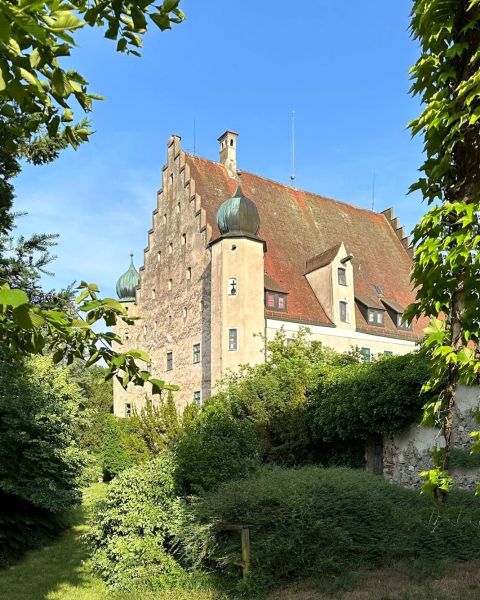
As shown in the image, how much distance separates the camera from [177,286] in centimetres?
3438

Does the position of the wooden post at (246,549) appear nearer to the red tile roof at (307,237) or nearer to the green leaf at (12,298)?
the green leaf at (12,298)

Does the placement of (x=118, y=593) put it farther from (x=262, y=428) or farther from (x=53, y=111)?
(x=262, y=428)

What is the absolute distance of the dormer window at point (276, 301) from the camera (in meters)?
30.2

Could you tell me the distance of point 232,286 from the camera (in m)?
29.0

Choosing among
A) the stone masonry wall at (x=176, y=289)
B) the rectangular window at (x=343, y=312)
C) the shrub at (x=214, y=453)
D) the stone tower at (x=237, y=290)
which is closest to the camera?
the shrub at (x=214, y=453)

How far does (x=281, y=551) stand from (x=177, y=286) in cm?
2557

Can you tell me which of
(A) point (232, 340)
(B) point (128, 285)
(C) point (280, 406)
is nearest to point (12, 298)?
(C) point (280, 406)

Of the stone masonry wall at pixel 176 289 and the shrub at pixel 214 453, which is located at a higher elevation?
the stone masonry wall at pixel 176 289

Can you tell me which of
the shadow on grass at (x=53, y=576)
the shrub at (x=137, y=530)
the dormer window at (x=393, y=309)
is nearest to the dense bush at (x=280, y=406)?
the shadow on grass at (x=53, y=576)

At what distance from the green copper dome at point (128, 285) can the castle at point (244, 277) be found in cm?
229

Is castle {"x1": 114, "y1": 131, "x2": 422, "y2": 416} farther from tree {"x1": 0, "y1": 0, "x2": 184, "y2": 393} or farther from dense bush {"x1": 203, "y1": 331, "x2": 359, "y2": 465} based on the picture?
tree {"x1": 0, "y1": 0, "x2": 184, "y2": 393}

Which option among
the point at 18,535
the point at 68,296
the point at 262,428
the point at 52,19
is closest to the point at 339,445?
the point at 262,428

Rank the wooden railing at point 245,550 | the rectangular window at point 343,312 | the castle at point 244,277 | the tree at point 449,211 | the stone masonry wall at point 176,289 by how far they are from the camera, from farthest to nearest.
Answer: the rectangular window at point 343,312
the stone masonry wall at point 176,289
the castle at point 244,277
the wooden railing at point 245,550
the tree at point 449,211

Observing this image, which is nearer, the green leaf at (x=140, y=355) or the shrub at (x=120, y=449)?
the green leaf at (x=140, y=355)
